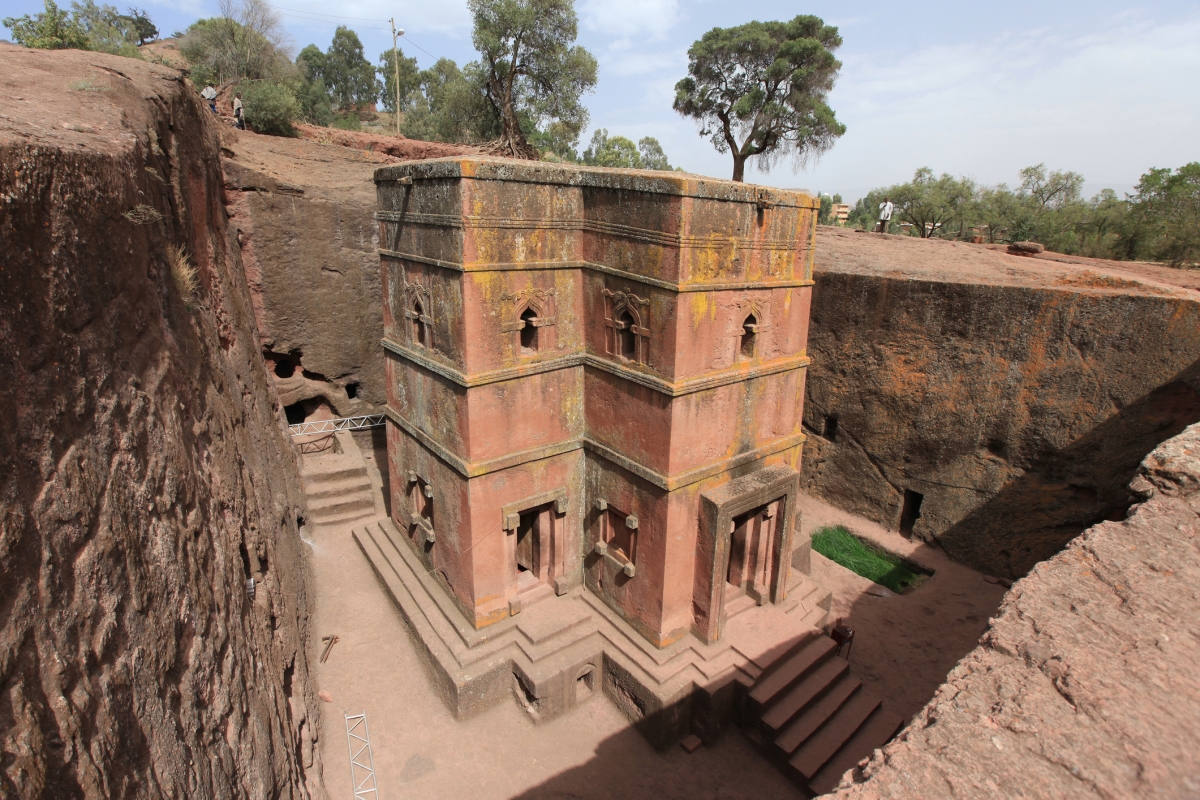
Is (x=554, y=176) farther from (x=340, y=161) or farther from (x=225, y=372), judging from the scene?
(x=340, y=161)

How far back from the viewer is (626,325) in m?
7.97

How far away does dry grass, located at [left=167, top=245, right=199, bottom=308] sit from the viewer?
19.8 feet

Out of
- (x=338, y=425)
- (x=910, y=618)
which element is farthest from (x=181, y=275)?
(x=910, y=618)

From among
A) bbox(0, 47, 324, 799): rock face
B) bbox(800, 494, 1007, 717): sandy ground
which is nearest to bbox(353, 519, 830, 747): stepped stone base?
bbox(800, 494, 1007, 717): sandy ground

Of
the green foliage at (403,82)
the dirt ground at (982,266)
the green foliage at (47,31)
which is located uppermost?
the green foliage at (403,82)

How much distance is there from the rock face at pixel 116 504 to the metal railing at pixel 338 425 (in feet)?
24.3

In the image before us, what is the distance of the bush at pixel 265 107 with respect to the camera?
18.4m

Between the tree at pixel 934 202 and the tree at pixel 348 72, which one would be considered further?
the tree at pixel 348 72

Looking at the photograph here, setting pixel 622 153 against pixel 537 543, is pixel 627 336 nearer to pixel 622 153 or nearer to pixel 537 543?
pixel 537 543

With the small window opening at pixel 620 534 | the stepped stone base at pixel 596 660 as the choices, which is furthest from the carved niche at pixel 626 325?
the stepped stone base at pixel 596 660

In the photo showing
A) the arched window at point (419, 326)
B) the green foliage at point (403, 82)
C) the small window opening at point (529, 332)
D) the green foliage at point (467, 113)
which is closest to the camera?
the small window opening at point (529, 332)

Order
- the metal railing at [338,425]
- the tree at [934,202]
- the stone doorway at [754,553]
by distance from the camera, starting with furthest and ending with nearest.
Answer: the tree at [934,202], the metal railing at [338,425], the stone doorway at [754,553]

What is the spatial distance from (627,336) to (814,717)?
557 cm

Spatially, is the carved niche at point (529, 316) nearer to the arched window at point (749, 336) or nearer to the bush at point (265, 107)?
the arched window at point (749, 336)
